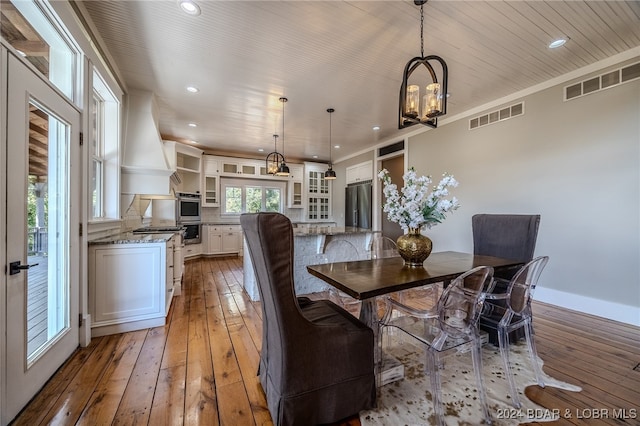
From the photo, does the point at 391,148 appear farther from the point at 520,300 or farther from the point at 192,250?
the point at 192,250

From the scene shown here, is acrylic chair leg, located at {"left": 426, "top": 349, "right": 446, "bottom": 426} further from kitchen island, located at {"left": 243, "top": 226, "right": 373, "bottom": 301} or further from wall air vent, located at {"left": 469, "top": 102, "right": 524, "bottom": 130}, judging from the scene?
wall air vent, located at {"left": 469, "top": 102, "right": 524, "bottom": 130}

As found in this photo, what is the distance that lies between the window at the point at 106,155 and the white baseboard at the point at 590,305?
5432 mm

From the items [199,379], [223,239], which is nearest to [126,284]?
[199,379]

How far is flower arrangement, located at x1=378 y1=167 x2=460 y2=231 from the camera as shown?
6.40ft

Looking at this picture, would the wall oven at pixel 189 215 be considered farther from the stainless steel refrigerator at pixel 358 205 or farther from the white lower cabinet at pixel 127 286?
the stainless steel refrigerator at pixel 358 205

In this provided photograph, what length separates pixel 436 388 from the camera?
1.42m

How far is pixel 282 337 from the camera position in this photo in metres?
1.29

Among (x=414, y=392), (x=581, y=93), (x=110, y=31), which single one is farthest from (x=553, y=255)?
(x=110, y=31)

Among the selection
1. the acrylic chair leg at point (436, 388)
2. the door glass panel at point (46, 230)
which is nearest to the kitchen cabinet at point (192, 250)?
the door glass panel at point (46, 230)

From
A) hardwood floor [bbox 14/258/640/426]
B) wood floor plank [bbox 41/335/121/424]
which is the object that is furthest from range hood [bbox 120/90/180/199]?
wood floor plank [bbox 41/335/121/424]

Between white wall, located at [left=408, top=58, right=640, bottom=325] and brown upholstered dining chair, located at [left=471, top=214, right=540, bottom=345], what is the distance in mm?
1211

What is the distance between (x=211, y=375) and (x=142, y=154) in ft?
9.40

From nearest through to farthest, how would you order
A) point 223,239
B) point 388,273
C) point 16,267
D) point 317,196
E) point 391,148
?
point 16,267 < point 388,273 < point 391,148 < point 223,239 < point 317,196

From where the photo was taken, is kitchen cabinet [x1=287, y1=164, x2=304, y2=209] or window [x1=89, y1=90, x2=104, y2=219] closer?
window [x1=89, y1=90, x2=104, y2=219]
